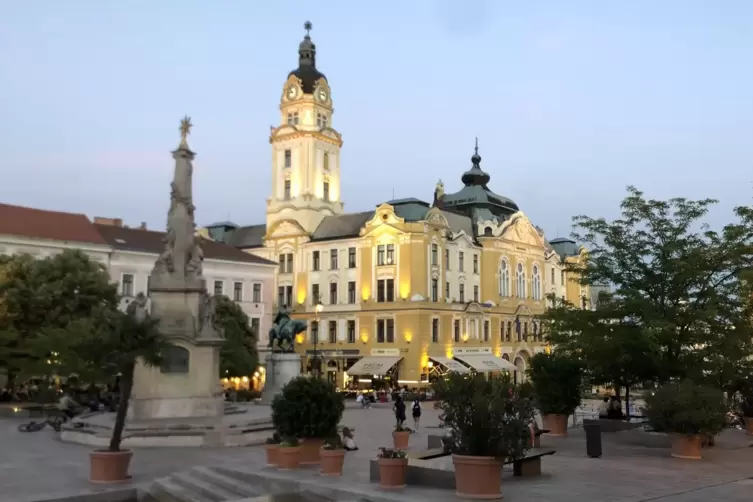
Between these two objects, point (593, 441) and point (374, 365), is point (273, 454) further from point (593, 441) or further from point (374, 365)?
point (374, 365)

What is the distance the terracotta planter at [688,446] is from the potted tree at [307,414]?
737 cm

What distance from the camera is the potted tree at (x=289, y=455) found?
14.6 metres

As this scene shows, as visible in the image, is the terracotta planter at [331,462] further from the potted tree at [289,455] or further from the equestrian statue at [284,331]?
the equestrian statue at [284,331]

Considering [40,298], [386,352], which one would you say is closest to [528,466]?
[40,298]

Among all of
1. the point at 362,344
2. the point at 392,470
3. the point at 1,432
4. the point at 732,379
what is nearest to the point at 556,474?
the point at 392,470

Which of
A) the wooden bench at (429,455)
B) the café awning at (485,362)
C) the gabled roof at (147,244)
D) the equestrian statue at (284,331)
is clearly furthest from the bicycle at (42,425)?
the café awning at (485,362)

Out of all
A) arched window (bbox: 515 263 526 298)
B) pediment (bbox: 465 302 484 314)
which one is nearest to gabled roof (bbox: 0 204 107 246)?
pediment (bbox: 465 302 484 314)

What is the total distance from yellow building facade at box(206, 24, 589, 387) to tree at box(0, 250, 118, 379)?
19362 mm

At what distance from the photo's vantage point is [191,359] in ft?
76.6

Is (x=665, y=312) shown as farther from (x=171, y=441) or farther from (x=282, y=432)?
(x=171, y=441)

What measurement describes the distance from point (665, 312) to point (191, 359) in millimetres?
13601

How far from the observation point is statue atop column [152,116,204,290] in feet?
79.5

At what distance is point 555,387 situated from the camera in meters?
22.0

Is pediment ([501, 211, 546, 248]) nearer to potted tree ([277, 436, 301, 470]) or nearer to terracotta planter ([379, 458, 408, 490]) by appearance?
potted tree ([277, 436, 301, 470])
